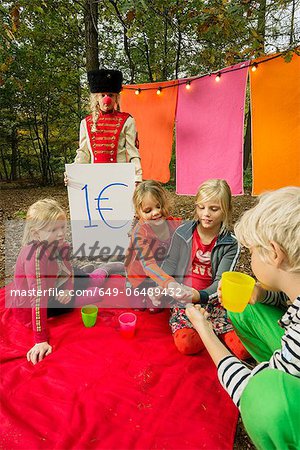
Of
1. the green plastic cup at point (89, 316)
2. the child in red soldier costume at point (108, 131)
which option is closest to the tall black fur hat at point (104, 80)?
the child in red soldier costume at point (108, 131)

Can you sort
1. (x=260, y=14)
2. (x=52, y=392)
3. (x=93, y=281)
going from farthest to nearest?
(x=260, y=14), (x=93, y=281), (x=52, y=392)

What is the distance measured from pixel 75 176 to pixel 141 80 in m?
6.69

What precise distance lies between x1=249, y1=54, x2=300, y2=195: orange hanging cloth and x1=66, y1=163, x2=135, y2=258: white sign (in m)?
1.61

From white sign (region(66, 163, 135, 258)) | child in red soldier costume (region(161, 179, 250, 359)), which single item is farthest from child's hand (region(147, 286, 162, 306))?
white sign (region(66, 163, 135, 258))

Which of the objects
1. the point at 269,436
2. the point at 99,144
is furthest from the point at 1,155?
the point at 269,436

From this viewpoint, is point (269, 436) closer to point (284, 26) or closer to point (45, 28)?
point (284, 26)

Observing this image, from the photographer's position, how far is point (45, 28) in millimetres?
6484

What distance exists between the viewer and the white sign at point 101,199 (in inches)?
102

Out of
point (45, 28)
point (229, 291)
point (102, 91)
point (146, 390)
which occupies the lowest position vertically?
point (146, 390)

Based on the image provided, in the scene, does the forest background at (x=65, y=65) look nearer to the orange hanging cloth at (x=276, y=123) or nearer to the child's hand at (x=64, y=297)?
the orange hanging cloth at (x=276, y=123)

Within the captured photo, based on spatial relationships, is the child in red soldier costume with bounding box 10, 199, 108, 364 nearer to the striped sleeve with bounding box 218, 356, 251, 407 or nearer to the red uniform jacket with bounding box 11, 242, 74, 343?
the red uniform jacket with bounding box 11, 242, 74, 343

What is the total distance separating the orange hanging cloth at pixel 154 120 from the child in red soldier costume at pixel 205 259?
7.72 feet

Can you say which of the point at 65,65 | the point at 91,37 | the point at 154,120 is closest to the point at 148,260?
the point at 154,120

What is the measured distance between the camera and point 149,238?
6.74 ft
